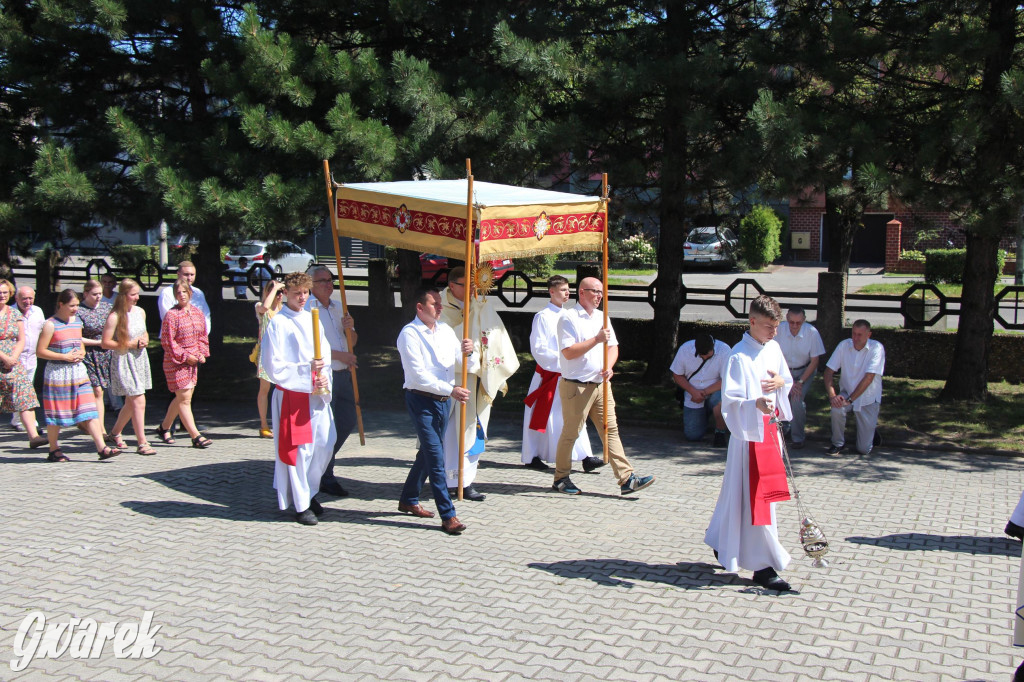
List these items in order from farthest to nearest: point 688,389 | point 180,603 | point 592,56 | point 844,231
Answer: point 844,231
point 592,56
point 688,389
point 180,603

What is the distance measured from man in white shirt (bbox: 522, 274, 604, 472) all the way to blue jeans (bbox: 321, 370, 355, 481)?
1.62 metres

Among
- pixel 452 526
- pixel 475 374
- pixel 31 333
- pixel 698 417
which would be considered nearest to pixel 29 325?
pixel 31 333

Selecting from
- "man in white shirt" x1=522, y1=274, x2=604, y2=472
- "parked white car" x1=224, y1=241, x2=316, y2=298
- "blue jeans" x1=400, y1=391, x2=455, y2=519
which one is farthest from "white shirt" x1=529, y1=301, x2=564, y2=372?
"parked white car" x1=224, y1=241, x2=316, y2=298

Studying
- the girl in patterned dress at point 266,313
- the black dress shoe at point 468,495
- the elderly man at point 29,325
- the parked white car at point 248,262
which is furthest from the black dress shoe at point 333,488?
the parked white car at point 248,262

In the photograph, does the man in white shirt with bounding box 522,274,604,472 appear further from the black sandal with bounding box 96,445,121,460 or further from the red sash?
the black sandal with bounding box 96,445,121,460

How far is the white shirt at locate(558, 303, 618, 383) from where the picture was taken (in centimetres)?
765

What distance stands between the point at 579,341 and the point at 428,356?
1.42 metres

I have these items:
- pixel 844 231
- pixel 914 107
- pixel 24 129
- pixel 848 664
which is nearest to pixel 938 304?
pixel 844 231

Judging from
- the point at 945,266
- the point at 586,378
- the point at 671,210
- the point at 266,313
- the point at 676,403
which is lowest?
the point at 676,403

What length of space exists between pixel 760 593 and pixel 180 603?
11.4ft

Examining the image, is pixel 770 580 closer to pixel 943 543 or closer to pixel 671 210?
pixel 943 543

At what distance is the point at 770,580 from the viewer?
18.9 ft

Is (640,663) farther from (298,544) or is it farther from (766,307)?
(298,544)

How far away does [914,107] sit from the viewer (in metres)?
10.0
